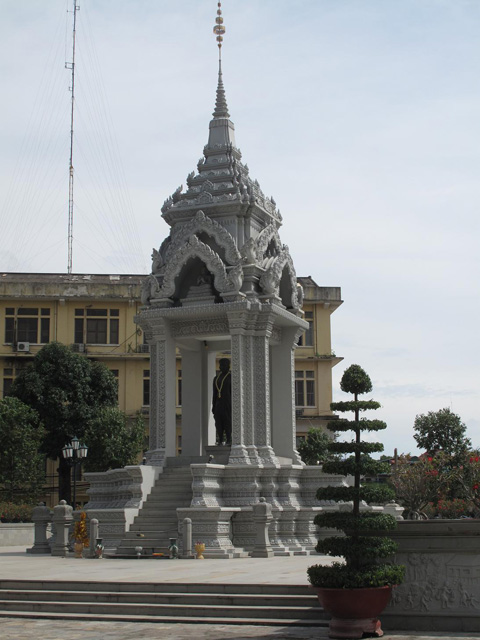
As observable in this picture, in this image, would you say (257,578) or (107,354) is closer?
(257,578)

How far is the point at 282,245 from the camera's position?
27984 millimetres

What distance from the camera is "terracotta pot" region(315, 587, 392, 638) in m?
12.5

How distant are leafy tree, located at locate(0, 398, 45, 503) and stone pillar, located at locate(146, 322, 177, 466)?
18120 mm

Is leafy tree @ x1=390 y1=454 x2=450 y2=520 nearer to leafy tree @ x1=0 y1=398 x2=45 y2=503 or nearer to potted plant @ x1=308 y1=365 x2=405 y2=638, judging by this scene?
leafy tree @ x1=0 y1=398 x2=45 y2=503

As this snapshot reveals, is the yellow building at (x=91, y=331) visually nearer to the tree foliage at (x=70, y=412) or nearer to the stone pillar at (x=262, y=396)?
the tree foliage at (x=70, y=412)

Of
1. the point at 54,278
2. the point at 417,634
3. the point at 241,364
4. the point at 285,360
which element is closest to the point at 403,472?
the point at 285,360

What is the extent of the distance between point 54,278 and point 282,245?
3285 centimetres

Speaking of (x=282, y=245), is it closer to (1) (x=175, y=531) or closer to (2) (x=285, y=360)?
(2) (x=285, y=360)

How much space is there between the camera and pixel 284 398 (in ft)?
91.0

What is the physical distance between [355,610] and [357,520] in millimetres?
1247

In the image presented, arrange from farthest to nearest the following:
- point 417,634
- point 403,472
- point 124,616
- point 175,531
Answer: point 403,472, point 175,531, point 124,616, point 417,634

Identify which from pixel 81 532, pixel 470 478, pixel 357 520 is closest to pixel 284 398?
pixel 81 532

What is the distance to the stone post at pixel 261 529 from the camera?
22516 millimetres

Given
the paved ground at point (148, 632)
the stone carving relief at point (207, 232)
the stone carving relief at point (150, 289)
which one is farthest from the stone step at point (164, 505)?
the paved ground at point (148, 632)
